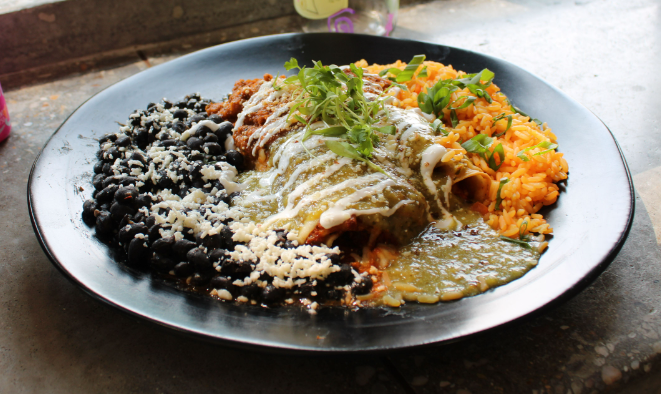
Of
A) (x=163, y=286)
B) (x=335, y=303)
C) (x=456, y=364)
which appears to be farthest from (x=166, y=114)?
(x=456, y=364)

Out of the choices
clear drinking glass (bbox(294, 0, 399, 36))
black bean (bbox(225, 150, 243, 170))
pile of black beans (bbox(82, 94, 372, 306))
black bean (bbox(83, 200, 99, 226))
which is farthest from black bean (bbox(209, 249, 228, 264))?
clear drinking glass (bbox(294, 0, 399, 36))

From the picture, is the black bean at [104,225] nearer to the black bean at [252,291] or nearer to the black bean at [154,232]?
the black bean at [154,232]

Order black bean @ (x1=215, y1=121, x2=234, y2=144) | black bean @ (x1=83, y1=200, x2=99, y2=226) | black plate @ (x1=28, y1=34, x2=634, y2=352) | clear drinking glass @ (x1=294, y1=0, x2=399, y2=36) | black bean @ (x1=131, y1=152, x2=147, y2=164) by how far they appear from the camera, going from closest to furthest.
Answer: black plate @ (x1=28, y1=34, x2=634, y2=352) → black bean @ (x1=83, y1=200, x2=99, y2=226) → black bean @ (x1=131, y1=152, x2=147, y2=164) → black bean @ (x1=215, y1=121, x2=234, y2=144) → clear drinking glass @ (x1=294, y1=0, x2=399, y2=36)

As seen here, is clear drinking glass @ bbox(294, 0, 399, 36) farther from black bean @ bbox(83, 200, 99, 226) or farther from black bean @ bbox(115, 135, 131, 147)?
black bean @ bbox(83, 200, 99, 226)

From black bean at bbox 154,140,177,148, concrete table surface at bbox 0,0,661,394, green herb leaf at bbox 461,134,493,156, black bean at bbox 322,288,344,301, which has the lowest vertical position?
concrete table surface at bbox 0,0,661,394

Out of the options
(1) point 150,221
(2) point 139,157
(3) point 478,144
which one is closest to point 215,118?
(2) point 139,157

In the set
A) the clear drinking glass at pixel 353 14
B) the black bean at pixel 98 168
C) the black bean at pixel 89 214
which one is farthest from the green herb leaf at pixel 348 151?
the clear drinking glass at pixel 353 14
